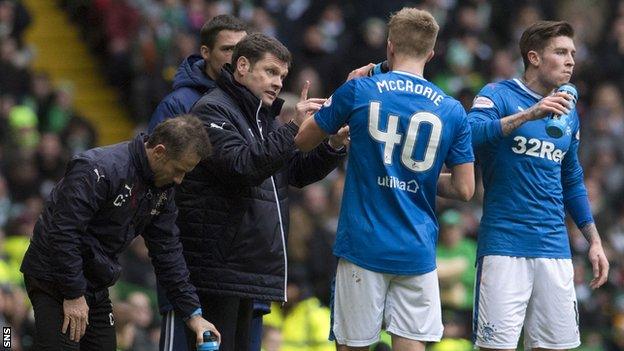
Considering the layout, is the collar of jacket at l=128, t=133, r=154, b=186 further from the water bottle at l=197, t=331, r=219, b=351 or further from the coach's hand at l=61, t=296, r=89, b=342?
the water bottle at l=197, t=331, r=219, b=351

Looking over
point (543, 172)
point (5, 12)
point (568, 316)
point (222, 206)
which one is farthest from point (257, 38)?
point (5, 12)

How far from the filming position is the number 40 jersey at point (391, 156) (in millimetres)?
7301

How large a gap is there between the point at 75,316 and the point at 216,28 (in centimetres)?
214

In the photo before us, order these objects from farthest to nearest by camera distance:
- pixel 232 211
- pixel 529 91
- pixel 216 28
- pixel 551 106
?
pixel 216 28 < pixel 529 91 < pixel 232 211 < pixel 551 106

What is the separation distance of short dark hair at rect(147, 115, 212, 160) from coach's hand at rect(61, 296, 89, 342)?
2.97ft

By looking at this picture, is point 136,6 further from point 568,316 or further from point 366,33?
point 568,316

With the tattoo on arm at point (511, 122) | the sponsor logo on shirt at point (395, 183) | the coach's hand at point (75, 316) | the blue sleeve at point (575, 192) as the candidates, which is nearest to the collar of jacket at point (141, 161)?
the coach's hand at point (75, 316)

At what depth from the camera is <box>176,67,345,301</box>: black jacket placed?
25.3 ft

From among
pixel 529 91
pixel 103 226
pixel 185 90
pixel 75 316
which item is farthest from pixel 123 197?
pixel 529 91

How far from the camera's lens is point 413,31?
7.31 metres

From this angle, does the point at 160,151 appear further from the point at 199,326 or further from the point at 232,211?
the point at 199,326

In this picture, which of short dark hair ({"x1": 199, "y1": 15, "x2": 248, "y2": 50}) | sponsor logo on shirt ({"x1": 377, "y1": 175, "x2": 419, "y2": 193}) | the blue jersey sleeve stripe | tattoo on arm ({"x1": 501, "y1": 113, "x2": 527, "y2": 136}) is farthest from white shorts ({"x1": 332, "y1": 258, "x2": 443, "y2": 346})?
short dark hair ({"x1": 199, "y1": 15, "x2": 248, "y2": 50})

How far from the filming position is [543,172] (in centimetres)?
801

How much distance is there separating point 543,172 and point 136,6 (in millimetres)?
10209
